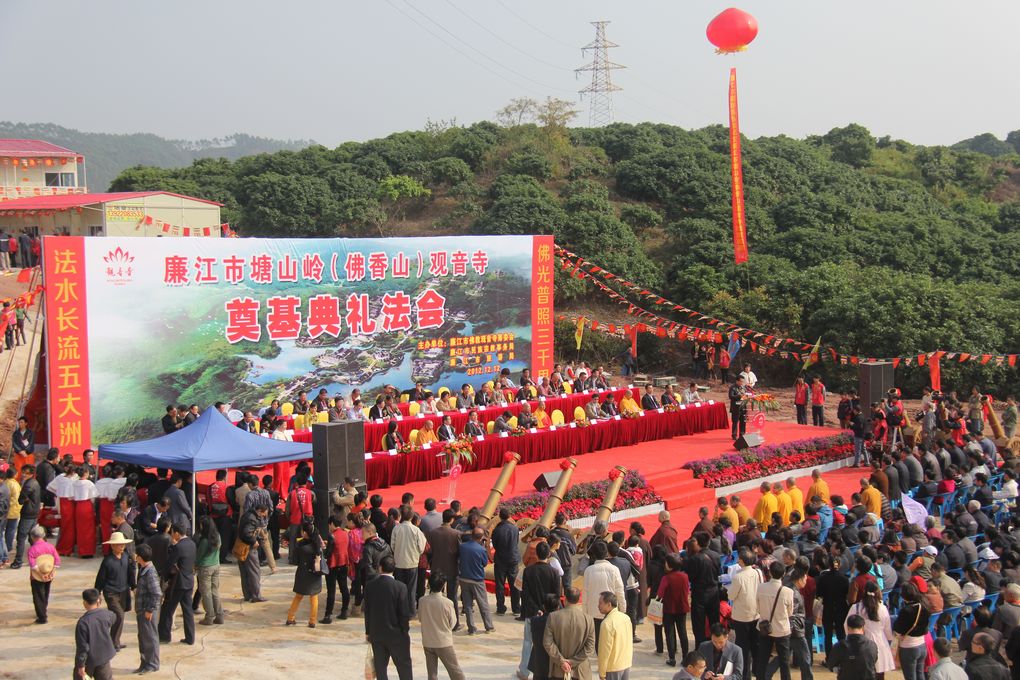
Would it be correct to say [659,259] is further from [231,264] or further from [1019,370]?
[231,264]

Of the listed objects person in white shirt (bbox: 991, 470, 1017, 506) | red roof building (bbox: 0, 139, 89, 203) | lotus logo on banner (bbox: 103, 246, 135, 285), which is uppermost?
red roof building (bbox: 0, 139, 89, 203)

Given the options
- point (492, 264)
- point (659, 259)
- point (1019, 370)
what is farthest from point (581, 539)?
point (659, 259)

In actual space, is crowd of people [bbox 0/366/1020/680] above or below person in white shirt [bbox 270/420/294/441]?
below

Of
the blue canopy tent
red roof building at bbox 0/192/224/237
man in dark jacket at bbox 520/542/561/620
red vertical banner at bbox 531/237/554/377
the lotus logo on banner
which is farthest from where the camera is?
red roof building at bbox 0/192/224/237

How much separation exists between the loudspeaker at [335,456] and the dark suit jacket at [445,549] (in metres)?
2.86

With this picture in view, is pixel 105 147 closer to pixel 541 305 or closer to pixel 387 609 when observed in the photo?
pixel 541 305

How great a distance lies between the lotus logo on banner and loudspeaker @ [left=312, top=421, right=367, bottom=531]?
20.7 feet

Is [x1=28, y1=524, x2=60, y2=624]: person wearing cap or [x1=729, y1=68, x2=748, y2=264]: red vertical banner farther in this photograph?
[x1=729, y1=68, x2=748, y2=264]: red vertical banner

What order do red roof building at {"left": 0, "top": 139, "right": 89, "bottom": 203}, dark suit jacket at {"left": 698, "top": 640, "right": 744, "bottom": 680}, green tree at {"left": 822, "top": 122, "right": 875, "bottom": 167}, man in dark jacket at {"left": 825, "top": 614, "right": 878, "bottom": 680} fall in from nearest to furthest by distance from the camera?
1. dark suit jacket at {"left": 698, "top": 640, "right": 744, "bottom": 680}
2. man in dark jacket at {"left": 825, "top": 614, "right": 878, "bottom": 680}
3. red roof building at {"left": 0, "top": 139, "right": 89, "bottom": 203}
4. green tree at {"left": 822, "top": 122, "right": 875, "bottom": 167}

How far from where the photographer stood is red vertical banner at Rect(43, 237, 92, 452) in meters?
17.2

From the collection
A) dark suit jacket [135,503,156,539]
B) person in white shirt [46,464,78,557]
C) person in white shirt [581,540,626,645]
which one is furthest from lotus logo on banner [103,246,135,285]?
person in white shirt [581,540,626,645]

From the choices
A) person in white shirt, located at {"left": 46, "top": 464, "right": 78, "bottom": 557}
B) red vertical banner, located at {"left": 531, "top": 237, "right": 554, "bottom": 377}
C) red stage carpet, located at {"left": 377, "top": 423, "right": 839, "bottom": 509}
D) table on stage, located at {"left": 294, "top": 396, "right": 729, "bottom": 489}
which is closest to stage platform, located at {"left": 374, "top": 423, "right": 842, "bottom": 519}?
red stage carpet, located at {"left": 377, "top": 423, "right": 839, "bottom": 509}

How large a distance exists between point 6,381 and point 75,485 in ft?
29.7

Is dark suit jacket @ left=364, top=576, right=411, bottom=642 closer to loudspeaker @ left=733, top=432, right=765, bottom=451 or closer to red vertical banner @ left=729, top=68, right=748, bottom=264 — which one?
loudspeaker @ left=733, top=432, right=765, bottom=451
